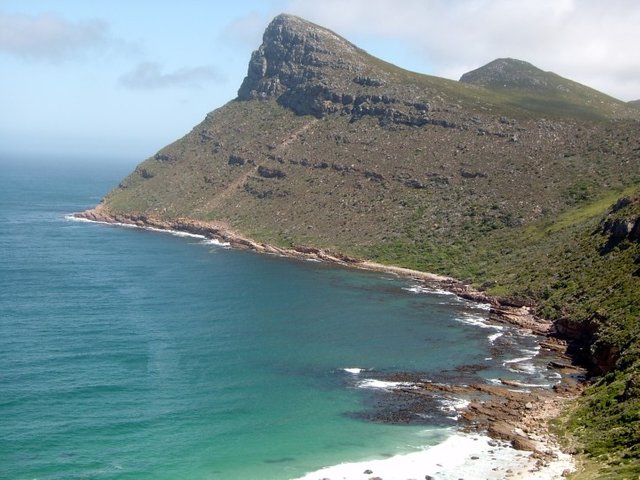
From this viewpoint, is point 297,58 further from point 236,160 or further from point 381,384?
point 381,384

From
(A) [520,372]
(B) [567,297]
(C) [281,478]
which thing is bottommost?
(C) [281,478]

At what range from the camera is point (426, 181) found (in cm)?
14288

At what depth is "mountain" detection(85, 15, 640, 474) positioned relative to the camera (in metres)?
91.8

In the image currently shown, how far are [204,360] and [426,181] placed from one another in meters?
80.5

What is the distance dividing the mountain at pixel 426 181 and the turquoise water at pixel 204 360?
1124cm

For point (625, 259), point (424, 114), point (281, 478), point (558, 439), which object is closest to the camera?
point (281, 478)

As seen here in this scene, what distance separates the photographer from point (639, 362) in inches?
2437

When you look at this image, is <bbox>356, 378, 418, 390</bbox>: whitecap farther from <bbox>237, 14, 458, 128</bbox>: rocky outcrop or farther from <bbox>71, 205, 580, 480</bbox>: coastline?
<bbox>237, 14, 458, 128</bbox>: rocky outcrop

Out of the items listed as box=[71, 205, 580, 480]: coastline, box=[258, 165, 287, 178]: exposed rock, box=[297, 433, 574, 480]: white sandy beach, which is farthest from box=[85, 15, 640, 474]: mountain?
box=[297, 433, 574, 480]: white sandy beach

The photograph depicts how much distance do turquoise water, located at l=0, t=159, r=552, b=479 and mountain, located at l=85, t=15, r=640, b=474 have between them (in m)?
11.2

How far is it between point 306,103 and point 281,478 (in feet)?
457

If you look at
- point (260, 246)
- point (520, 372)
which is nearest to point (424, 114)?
point (260, 246)

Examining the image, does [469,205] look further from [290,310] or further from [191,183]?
[191,183]

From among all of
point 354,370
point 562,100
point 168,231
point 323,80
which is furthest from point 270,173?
point 354,370
